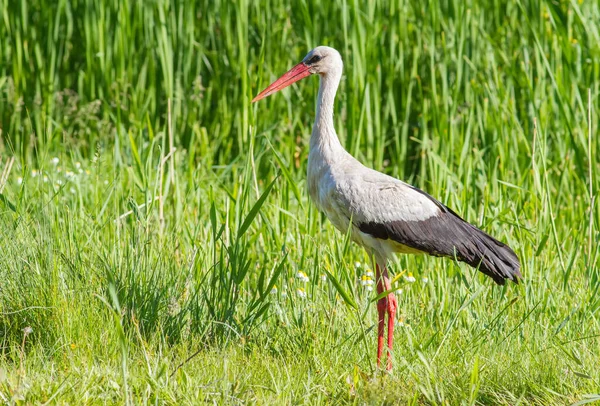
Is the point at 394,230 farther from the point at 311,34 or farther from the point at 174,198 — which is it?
the point at 311,34

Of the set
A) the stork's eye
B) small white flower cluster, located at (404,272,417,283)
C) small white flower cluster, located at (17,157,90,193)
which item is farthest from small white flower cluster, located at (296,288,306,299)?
small white flower cluster, located at (17,157,90,193)

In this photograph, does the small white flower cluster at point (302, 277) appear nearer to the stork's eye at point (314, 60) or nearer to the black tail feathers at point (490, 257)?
the black tail feathers at point (490, 257)

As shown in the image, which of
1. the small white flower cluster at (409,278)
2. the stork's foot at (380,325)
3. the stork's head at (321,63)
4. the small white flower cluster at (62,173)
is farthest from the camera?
the small white flower cluster at (62,173)

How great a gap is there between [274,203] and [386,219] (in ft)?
5.04

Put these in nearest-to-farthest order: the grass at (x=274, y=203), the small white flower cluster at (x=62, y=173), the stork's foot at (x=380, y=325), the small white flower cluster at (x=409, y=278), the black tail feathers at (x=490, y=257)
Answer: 1. the grass at (x=274, y=203)
2. the stork's foot at (x=380, y=325)
3. the black tail feathers at (x=490, y=257)
4. the small white flower cluster at (x=409, y=278)
5. the small white flower cluster at (x=62, y=173)

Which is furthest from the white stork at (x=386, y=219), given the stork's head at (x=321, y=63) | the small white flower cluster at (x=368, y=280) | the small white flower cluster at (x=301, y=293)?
the small white flower cluster at (x=301, y=293)

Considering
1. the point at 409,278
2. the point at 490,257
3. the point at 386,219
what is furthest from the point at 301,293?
the point at 490,257

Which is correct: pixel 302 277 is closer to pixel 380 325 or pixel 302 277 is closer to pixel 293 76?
pixel 380 325

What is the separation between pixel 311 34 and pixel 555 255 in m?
2.52

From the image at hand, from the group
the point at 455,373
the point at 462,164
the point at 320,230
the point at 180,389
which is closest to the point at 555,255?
the point at 462,164

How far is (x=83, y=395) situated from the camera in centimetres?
297

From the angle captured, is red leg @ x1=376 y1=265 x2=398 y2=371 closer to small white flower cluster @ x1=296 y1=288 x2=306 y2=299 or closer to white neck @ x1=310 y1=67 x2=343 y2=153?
small white flower cluster @ x1=296 y1=288 x2=306 y2=299

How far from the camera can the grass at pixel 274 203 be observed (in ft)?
10.8

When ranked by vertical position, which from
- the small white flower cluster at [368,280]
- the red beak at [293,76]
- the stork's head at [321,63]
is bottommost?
the small white flower cluster at [368,280]
